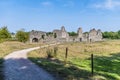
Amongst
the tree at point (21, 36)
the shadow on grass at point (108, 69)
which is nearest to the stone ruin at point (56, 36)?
the tree at point (21, 36)

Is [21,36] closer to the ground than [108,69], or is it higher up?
higher up

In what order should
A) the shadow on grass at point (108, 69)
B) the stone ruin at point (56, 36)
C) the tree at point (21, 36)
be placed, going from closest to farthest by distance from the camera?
the shadow on grass at point (108, 69)
the tree at point (21, 36)
the stone ruin at point (56, 36)

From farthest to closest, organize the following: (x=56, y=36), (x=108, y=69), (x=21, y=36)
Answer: (x=56, y=36), (x=21, y=36), (x=108, y=69)

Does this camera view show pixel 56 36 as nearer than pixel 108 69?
No

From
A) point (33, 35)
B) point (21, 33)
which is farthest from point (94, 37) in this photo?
point (21, 33)

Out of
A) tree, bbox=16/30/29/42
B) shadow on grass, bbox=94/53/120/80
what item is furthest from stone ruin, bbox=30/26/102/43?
shadow on grass, bbox=94/53/120/80

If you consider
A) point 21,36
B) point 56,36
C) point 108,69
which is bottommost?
point 108,69

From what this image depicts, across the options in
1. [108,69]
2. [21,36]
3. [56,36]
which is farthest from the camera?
[56,36]

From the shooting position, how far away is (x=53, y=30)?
306ft

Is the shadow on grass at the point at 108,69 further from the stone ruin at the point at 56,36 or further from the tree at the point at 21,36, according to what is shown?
the stone ruin at the point at 56,36

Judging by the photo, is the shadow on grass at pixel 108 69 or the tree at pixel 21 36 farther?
the tree at pixel 21 36

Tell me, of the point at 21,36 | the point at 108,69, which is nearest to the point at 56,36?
the point at 21,36

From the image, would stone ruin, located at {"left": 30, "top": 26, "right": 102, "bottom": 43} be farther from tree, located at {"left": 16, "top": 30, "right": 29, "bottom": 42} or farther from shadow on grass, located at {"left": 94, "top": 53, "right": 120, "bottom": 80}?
shadow on grass, located at {"left": 94, "top": 53, "right": 120, "bottom": 80}

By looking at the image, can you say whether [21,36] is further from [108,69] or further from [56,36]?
[108,69]
